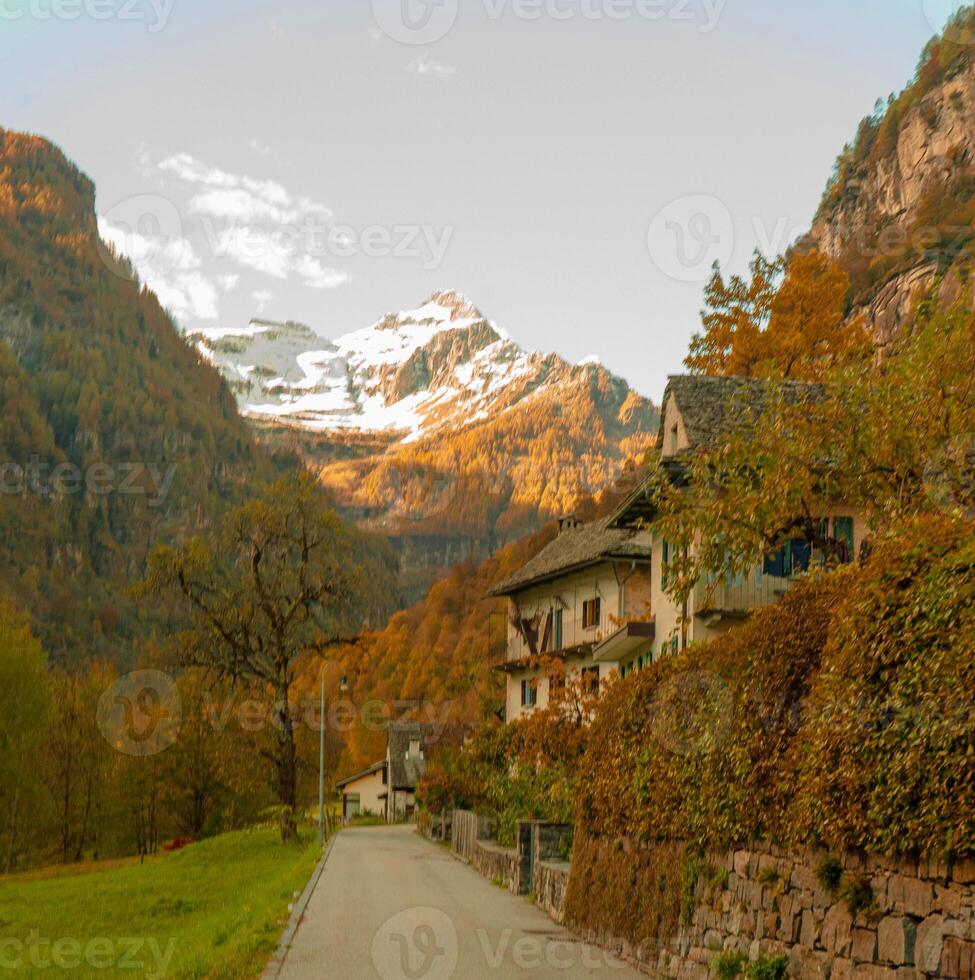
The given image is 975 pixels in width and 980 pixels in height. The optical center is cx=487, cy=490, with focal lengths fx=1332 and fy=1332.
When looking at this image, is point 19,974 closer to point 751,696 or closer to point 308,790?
point 751,696

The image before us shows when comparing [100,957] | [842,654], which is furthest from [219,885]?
[842,654]

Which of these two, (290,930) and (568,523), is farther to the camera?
(568,523)

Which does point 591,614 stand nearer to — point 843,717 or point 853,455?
point 853,455

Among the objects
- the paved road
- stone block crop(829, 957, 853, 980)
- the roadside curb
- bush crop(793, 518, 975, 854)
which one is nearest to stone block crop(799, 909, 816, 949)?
stone block crop(829, 957, 853, 980)

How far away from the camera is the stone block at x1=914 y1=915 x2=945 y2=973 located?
893 cm

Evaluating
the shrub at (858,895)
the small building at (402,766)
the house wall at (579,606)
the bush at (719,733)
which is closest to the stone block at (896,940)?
the shrub at (858,895)

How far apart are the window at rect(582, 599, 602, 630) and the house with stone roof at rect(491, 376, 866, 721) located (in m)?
0.04

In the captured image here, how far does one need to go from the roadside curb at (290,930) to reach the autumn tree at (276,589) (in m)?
13.4

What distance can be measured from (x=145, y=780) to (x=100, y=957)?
49.7 m

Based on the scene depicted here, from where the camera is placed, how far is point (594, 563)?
149 ft

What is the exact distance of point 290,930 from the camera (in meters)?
20.6

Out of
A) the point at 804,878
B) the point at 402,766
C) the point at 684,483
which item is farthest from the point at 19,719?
the point at 804,878

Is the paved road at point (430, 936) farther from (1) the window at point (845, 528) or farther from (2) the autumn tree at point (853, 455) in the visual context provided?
(1) the window at point (845, 528)

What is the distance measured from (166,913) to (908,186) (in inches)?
3483
